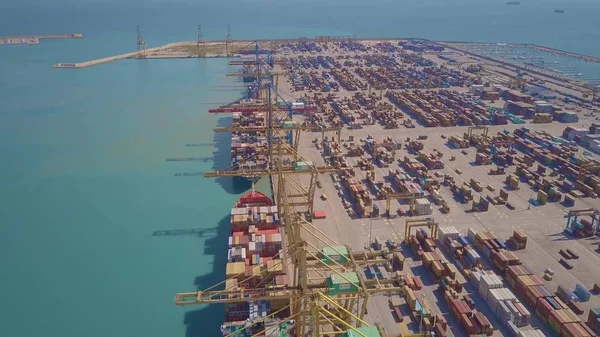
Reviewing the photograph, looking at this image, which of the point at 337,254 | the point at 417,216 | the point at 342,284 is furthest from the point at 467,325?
the point at 417,216

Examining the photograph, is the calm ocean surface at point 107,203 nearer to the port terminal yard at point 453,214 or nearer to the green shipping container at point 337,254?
the green shipping container at point 337,254

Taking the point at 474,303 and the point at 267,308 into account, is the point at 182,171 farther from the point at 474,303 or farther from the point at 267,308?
the point at 474,303

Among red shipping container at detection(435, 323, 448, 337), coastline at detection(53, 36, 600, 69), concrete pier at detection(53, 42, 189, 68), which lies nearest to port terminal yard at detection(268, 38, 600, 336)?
red shipping container at detection(435, 323, 448, 337)

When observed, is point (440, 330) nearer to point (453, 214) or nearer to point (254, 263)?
point (254, 263)

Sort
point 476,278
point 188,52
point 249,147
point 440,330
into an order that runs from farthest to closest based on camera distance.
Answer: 1. point 188,52
2. point 249,147
3. point 476,278
4. point 440,330

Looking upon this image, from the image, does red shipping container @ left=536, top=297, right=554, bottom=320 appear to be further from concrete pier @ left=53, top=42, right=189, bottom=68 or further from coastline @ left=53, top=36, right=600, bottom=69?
concrete pier @ left=53, top=42, right=189, bottom=68
